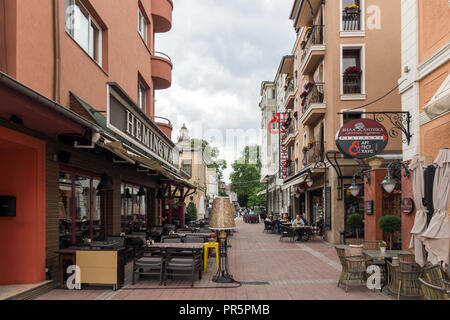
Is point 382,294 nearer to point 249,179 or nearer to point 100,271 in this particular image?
point 100,271

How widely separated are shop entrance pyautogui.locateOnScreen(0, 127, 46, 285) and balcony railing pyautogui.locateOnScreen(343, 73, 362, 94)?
1441 cm

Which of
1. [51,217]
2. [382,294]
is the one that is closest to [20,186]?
[51,217]

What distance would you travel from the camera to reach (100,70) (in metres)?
11.7

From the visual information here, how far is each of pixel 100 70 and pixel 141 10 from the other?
696 cm

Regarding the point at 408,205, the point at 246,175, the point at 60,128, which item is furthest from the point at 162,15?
the point at 246,175

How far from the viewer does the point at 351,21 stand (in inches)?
725

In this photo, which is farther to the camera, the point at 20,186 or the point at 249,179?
the point at 249,179

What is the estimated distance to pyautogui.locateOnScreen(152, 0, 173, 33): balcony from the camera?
19297mm

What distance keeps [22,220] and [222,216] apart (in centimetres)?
401

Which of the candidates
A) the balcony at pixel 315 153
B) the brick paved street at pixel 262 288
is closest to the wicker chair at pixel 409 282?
the brick paved street at pixel 262 288

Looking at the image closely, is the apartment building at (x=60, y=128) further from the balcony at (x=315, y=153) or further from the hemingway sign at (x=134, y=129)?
the balcony at (x=315, y=153)

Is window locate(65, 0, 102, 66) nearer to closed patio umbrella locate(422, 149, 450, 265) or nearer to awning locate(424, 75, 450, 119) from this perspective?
awning locate(424, 75, 450, 119)

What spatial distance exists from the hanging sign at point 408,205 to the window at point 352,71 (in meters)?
9.11

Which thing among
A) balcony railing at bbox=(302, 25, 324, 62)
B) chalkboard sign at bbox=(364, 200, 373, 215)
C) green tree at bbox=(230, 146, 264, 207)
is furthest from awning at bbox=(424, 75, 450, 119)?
green tree at bbox=(230, 146, 264, 207)
